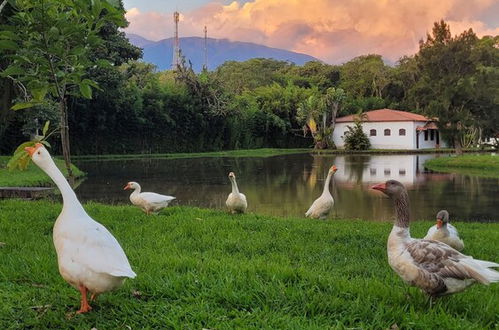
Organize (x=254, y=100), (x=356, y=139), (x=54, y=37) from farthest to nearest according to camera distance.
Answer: (x=254, y=100)
(x=356, y=139)
(x=54, y=37)

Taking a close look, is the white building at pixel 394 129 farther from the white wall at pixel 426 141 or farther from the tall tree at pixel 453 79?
the tall tree at pixel 453 79

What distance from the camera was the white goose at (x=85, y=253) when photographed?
2.96m

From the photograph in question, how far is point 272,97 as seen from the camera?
46.8m

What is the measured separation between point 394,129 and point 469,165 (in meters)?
20.5

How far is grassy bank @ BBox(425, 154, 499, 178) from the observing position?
70.6ft

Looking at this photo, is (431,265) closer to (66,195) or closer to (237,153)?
(66,195)

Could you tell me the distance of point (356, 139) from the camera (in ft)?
138

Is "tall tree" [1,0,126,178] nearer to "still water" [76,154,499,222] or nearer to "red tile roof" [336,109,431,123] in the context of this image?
"still water" [76,154,499,222]

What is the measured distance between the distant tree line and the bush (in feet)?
6.17

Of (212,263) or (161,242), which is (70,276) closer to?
(212,263)

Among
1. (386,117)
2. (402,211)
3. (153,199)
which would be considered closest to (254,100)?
(386,117)

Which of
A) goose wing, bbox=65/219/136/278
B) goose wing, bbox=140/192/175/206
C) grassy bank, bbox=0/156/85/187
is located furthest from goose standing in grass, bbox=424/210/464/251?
grassy bank, bbox=0/156/85/187

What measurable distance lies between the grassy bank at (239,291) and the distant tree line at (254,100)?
643cm

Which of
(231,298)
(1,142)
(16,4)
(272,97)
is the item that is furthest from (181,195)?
(272,97)
